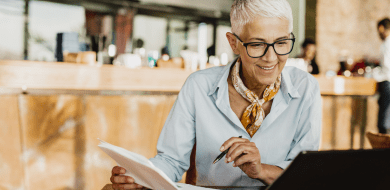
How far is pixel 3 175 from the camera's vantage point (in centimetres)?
201

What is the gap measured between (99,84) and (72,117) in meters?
0.32

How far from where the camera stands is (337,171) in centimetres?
50

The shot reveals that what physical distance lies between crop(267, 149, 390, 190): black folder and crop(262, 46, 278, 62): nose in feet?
1.67

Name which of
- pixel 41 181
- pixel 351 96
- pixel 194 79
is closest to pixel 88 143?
pixel 41 181

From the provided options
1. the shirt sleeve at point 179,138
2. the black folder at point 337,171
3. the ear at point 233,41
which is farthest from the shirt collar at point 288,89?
the black folder at point 337,171

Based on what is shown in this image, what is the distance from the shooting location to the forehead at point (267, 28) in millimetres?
934

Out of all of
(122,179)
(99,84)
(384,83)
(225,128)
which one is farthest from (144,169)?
(384,83)

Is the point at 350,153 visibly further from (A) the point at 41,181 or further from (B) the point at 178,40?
(B) the point at 178,40

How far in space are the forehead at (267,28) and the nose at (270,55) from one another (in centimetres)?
3

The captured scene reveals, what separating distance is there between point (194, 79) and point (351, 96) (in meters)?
2.85

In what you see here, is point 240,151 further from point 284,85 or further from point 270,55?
point 284,85

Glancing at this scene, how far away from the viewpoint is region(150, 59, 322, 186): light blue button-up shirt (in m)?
1.07

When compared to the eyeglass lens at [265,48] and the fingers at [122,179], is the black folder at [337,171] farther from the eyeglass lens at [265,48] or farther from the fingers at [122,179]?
the eyeglass lens at [265,48]

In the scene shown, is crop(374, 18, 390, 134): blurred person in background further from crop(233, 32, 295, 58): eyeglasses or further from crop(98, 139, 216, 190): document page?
crop(98, 139, 216, 190): document page
